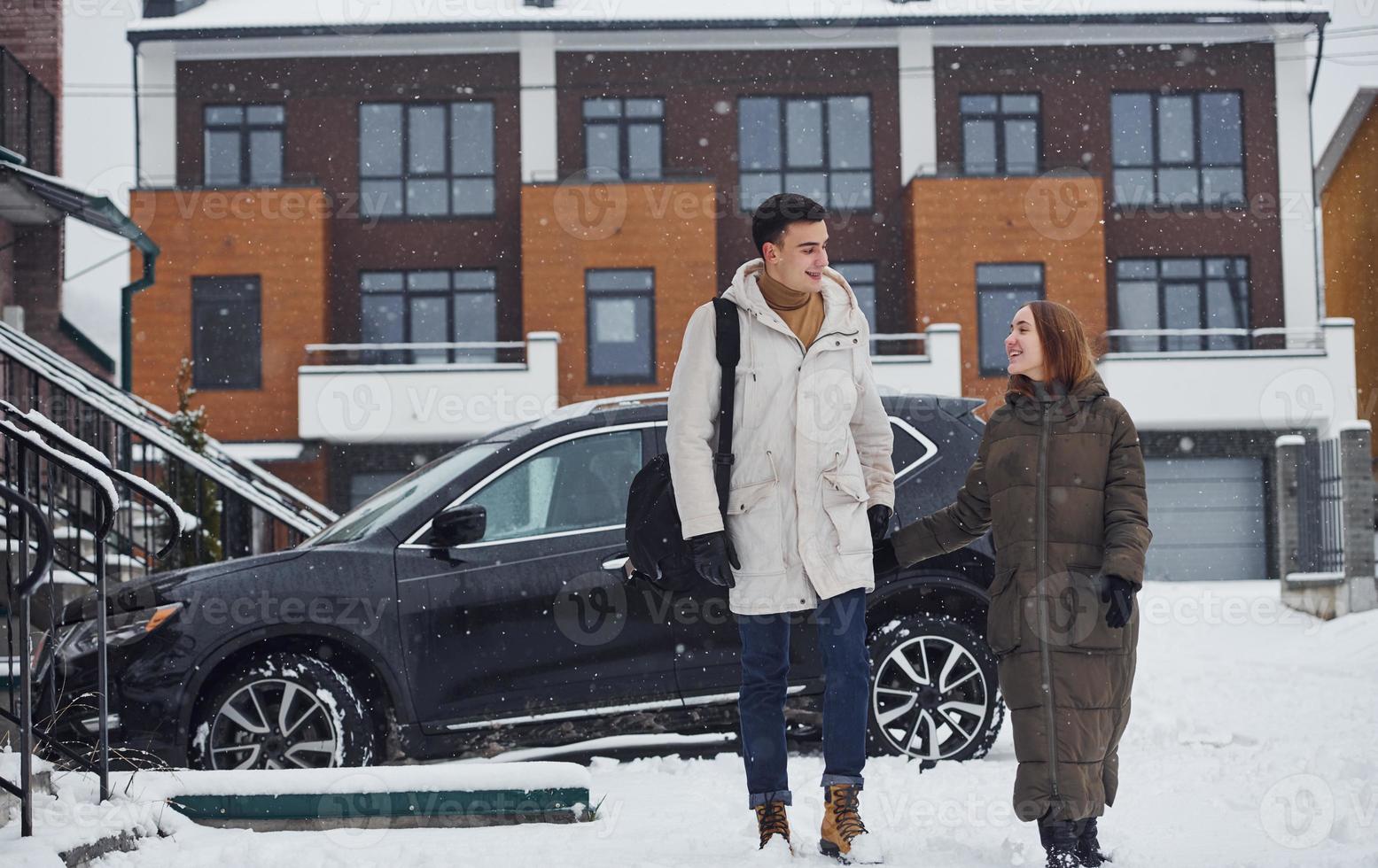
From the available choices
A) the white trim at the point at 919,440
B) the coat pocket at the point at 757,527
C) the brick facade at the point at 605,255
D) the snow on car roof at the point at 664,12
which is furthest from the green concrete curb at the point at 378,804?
the snow on car roof at the point at 664,12

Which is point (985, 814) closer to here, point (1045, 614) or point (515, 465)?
point (1045, 614)

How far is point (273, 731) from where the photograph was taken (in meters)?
5.87

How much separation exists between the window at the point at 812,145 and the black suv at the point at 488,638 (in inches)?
814

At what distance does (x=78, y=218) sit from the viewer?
16.2 m

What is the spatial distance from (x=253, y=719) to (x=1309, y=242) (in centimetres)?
2544

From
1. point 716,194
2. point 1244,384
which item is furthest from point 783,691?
point 1244,384

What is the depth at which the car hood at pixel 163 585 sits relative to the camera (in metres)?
6.03

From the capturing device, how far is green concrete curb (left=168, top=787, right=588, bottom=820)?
16.0 ft

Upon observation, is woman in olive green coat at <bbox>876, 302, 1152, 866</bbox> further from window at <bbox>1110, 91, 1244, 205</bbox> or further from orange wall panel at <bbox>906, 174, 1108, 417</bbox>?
window at <bbox>1110, 91, 1244, 205</bbox>

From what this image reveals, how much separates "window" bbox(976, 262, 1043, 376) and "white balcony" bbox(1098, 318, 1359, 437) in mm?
1867

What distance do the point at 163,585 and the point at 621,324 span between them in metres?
19.6

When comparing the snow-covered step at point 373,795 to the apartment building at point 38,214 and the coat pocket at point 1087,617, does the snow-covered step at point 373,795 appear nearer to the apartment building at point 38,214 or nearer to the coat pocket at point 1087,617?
the coat pocket at point 1087,617

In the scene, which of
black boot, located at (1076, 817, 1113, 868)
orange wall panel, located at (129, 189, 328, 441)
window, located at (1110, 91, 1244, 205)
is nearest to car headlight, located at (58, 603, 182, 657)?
black boot, located at (1076, 817, 1113, 868)

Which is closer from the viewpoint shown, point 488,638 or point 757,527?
point 757,527
